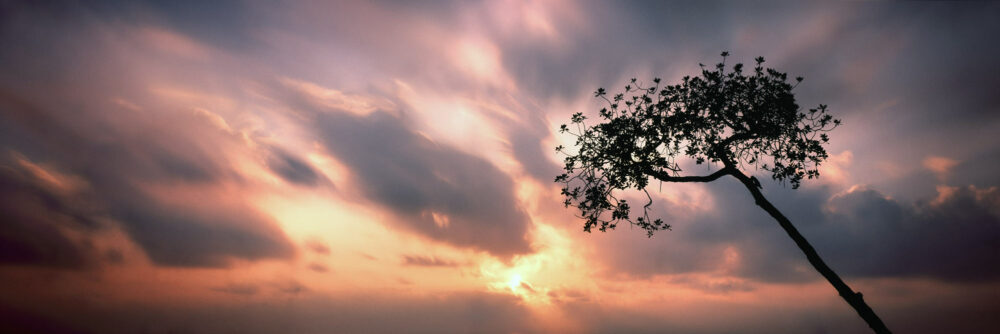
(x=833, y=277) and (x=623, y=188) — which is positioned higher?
(x=623, y=188)

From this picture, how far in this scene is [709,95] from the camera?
18297mm

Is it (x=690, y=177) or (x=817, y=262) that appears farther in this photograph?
(x=690, y=177)

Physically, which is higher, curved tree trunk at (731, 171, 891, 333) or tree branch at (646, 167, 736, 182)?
tree branch at (646, 167, 736, 182)

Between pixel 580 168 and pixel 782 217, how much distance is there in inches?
349

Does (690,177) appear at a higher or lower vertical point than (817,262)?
higher

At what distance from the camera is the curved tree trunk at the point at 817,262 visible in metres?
14.4

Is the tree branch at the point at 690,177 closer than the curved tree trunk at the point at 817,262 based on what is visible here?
No

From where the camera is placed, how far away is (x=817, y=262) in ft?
50.8

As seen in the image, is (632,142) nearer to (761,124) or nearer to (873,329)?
(761,124)

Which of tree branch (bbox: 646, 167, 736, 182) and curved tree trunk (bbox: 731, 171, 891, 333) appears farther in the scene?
tree branch (bbox: 646, 167, 736, 182)

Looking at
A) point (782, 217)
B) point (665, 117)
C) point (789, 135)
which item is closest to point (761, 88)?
point (789, 135)

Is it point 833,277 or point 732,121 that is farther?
point 732,121

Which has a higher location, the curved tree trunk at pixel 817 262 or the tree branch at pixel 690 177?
the tree branch at pixel 690 177

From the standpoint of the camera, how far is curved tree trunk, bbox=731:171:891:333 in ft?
47.1
